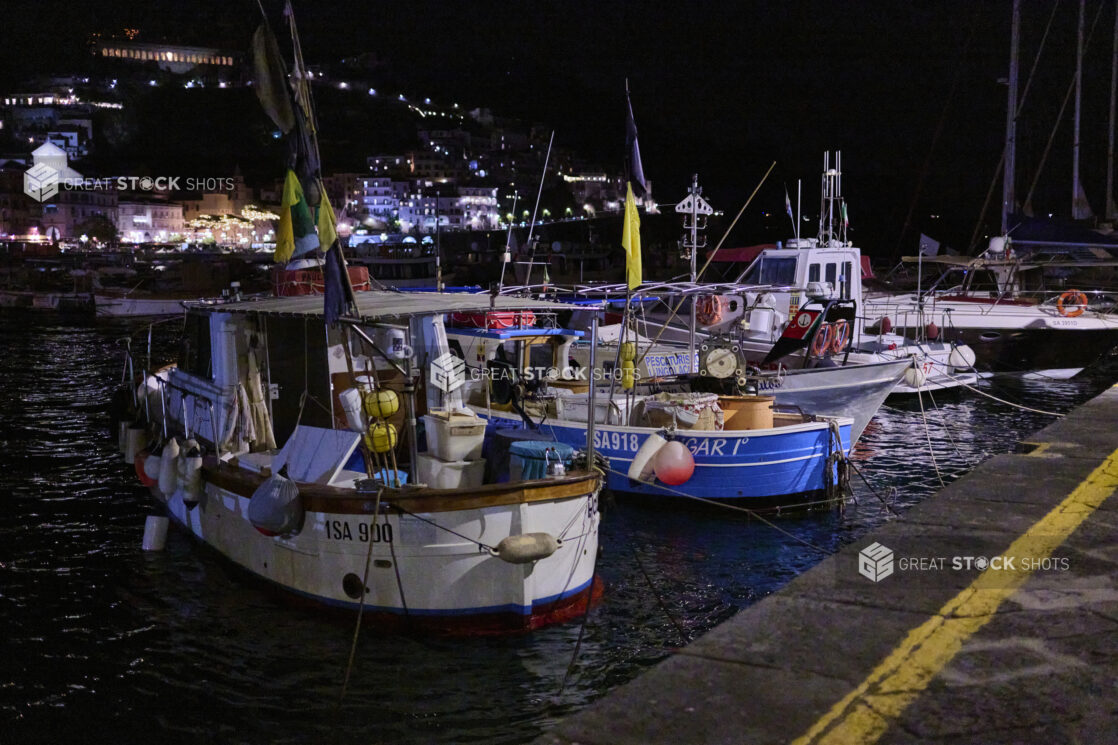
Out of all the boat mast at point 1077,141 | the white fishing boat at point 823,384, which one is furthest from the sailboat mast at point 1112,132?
the white fishing boat at point 823,384

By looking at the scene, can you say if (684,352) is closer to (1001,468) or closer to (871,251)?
(1001,468)

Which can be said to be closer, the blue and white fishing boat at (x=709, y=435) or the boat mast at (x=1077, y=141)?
the blue and white fishing boat at (x=709, y=435)

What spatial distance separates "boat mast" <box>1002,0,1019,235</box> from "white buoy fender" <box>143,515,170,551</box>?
101 feet

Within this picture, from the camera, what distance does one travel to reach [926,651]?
3.13 m

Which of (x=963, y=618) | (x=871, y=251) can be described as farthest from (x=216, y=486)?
(x=871, y=251)

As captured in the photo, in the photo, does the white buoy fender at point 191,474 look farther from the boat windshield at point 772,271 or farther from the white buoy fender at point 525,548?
the boat windshield at point 772,271

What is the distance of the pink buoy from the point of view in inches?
471

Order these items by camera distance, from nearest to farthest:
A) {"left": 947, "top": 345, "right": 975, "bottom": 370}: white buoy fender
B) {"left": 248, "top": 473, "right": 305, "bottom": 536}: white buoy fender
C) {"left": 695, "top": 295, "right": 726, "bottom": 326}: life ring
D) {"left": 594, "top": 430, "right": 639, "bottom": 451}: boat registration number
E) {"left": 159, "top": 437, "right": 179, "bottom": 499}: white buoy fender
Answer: {"left": 248, "top": 473, "right": 305, "bottom": 536}: white buoy fender, {"left": 159, "top": 437, "right": 179, "bottom": 499}: white buoy fender, {"left": 594, "top": 430, "right": 639, "bottom": 451}: boat registration number, {"left": 695, "top": 295, "right": 726, "bottom": 326}: life ring, {"left": 947, "top": 345, "right": 975, "bottom": 370}: white buoy fender

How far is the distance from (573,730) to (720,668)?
1.98ft

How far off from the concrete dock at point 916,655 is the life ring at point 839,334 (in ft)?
49.6

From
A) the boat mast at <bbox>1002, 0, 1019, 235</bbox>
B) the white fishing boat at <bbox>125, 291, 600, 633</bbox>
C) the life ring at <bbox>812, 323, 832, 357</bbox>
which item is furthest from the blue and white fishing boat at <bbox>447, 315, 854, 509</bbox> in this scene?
the boat mast at <bbox>1002, 0, 1019, 235</bbox>

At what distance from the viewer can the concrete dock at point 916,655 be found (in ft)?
8.83

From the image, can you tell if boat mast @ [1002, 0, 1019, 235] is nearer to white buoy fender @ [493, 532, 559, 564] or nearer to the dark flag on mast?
the dark flag on mast

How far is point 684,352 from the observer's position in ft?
60.3
